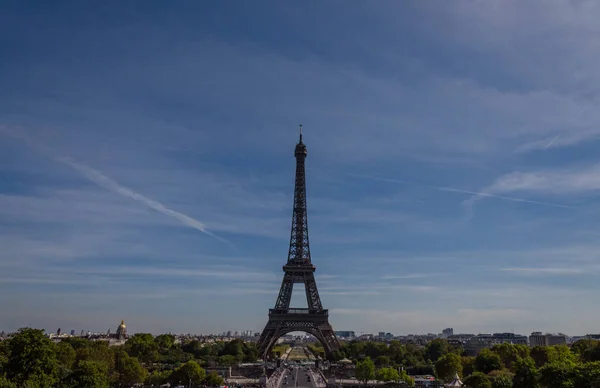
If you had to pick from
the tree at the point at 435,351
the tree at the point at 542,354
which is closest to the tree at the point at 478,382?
the tree at the point at 542,354

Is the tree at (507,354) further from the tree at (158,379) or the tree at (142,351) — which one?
the tree at (142,351)

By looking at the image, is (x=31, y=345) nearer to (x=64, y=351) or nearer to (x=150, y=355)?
(x=64, y=351)

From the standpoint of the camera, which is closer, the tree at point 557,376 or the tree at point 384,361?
the tree at point 557,376

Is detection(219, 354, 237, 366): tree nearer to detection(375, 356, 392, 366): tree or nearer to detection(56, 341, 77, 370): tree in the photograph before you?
detection(375, 356, 392, 366): tree

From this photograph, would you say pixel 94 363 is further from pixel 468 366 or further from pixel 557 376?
pixel 468 366

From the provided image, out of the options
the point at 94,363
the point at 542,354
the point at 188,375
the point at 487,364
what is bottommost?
the point at 188,375

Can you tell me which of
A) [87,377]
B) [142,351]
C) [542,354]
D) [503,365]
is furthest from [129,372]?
[542,354]

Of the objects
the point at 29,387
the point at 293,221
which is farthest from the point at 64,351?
the point at 293,221
